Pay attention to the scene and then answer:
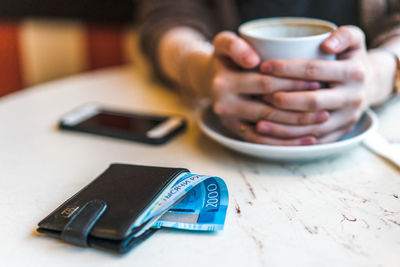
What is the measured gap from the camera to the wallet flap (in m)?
0.39

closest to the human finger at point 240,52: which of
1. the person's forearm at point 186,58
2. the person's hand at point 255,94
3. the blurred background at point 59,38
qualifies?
the person's hand at point 255,94

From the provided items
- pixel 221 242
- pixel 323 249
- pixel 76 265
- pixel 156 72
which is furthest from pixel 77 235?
pixel 156 72

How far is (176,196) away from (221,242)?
Result: 7 centimetres

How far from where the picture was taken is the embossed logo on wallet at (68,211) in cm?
42

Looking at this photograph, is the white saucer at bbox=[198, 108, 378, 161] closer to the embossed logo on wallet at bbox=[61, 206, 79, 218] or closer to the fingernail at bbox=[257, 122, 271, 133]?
the fingernail at bbox=[257, 122, 271, 133]

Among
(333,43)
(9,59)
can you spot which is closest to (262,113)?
(333,43)

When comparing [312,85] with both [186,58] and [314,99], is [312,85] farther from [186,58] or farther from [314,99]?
[186,58]

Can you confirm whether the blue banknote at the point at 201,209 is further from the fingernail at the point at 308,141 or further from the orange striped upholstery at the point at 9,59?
the orange striped upholstery at the point at 9,59

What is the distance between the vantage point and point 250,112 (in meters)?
0.58

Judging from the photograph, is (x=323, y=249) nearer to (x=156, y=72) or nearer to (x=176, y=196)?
(x=176, y=196)

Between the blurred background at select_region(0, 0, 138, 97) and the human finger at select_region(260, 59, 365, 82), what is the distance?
1170 millimetres

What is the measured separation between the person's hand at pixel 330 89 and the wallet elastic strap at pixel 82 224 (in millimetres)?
270

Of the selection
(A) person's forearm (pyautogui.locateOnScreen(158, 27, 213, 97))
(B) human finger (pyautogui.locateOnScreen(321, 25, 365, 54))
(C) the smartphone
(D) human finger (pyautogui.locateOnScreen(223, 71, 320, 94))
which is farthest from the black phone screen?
(B) human finger (pyautogui.locateOnScreen(321, 25, 365, 54))

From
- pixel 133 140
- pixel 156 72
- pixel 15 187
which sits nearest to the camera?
pixel 15 187
